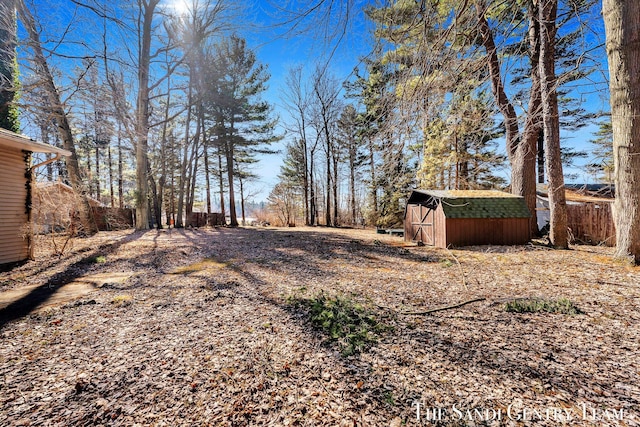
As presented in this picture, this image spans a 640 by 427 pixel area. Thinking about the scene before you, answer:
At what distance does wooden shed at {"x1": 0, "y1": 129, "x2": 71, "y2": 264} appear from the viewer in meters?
5.51

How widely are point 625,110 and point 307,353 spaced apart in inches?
249

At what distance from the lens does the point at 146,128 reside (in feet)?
31.6

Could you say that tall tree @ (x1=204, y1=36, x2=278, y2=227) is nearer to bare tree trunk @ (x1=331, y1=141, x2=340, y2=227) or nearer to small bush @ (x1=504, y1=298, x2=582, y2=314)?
bare tree trunk @ (x1=331, y1=141, x2=340, y2=227)

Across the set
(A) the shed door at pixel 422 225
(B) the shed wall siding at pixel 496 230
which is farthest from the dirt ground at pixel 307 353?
(A) the shed door at pixel 422 225

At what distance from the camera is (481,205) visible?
8781 mm

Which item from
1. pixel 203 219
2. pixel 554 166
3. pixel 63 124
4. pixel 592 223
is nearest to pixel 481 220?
pixel 554 166

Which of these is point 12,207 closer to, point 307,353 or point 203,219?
point 307,353

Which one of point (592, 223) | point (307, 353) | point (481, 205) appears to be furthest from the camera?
point (592, 223)

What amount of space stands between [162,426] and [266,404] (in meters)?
0.63

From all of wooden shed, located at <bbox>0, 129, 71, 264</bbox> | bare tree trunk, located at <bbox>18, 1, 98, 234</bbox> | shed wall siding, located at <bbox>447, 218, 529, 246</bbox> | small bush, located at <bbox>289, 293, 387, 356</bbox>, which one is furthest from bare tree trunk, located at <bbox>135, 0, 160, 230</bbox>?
shed wall siding, located at <bbox>447, 218, 529, 246</bbox>

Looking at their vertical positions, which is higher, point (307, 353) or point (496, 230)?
point (496, 230)

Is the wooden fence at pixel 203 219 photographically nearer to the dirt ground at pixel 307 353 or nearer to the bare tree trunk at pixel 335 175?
the bare tree trunk at pixel 335 175

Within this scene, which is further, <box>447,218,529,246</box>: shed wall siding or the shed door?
the shed door

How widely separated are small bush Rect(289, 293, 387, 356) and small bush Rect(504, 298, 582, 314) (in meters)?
1.82
